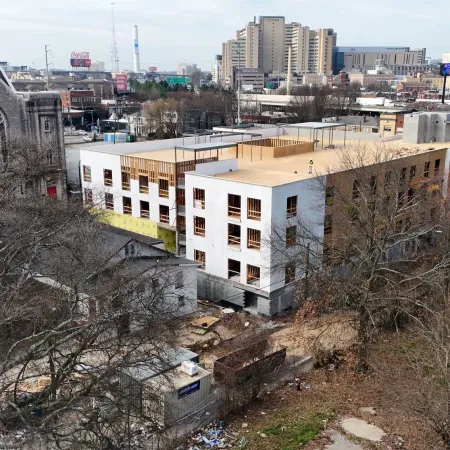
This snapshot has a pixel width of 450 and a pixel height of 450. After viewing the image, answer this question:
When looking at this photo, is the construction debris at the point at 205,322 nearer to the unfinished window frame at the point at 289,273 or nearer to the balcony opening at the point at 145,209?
the unfinished window frame at the point at 289,273

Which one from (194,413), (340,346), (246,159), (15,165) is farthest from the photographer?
(246,159)

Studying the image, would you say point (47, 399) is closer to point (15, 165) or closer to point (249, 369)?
point (249, 369)

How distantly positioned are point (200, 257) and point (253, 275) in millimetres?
3905

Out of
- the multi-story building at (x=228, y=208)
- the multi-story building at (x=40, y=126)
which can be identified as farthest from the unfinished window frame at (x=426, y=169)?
the multi-story building at (x=40, y=126)

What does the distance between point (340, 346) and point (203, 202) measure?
11269mm

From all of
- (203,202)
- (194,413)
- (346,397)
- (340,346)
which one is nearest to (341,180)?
(203,202)

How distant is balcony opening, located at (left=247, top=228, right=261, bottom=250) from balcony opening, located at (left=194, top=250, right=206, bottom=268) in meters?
3.43

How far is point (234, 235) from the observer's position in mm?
30969

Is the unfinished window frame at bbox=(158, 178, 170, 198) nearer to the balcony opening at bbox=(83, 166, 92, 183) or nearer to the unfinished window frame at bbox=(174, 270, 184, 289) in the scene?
the balcony opening at bbox=(83, 166, 92, 183)

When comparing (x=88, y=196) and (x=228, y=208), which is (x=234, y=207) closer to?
(x=228, y=208)

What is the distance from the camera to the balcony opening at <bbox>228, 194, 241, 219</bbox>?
1193 inches

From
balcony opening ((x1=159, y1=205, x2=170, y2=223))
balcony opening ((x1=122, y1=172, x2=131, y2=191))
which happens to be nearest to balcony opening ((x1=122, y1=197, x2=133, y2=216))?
balcony opening ((x1=122, y1=172, x2=131, y2=191))

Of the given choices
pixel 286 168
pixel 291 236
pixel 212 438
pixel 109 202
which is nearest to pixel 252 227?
pixel 291 236

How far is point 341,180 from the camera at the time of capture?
32.0m
